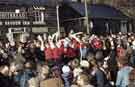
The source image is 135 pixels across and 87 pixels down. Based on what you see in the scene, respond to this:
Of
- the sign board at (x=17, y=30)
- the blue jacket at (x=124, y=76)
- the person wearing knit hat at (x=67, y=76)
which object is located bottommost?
the sign board at (x=17, y=30)

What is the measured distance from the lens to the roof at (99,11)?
138 feet

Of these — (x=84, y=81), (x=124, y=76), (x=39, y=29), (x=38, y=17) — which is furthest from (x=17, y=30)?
(x=84, y=81)

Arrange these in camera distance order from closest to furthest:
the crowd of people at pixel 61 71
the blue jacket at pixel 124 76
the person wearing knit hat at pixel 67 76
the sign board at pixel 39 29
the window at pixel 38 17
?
the blue jacket at pixel 124 76 < the crowd of people at pixel 61 71 < the person wearing knit hat at pixel 67 76 < the sign board at pixel 39 29 < the window at pixel 38 17

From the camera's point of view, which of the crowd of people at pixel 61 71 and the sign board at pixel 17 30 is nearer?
the crowd of people at pixel 61 71

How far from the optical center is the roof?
4209cm

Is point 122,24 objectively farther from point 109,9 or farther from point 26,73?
point 26,73

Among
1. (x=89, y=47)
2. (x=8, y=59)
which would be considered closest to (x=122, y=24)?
(x=89, y=47)

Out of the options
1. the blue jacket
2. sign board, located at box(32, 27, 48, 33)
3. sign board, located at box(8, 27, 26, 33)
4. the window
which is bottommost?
sign board, located at box(32, 27, 48, 33)

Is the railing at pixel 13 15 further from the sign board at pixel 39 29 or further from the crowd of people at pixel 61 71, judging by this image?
the crowd of people at pixel 61 71

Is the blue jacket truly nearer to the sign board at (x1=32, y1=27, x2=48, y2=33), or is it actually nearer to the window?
the sign board at (x1=32, y1=27, x2=48, y2=33)

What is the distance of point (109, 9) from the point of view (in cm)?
4541

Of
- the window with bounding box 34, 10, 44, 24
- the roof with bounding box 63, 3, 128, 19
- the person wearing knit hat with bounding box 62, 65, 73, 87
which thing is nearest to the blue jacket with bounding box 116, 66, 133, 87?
the person wearing knit hat with bounding box 62, 65, 73, 87

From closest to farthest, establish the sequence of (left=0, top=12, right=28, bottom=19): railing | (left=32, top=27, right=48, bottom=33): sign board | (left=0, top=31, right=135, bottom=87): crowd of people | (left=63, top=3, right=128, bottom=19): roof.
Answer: (left=0, top=31, right=135, bottom=87): crowd of people
(left=0, top=12, right=28, bottom=19): railing
(left=32, top=27, right=48, bottom=33): sign board
(left=63, top=3, right=128, bottom=19): roof

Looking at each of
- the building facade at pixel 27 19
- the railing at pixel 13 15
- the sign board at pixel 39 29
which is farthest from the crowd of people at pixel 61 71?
the sign board at pixel 39 29
